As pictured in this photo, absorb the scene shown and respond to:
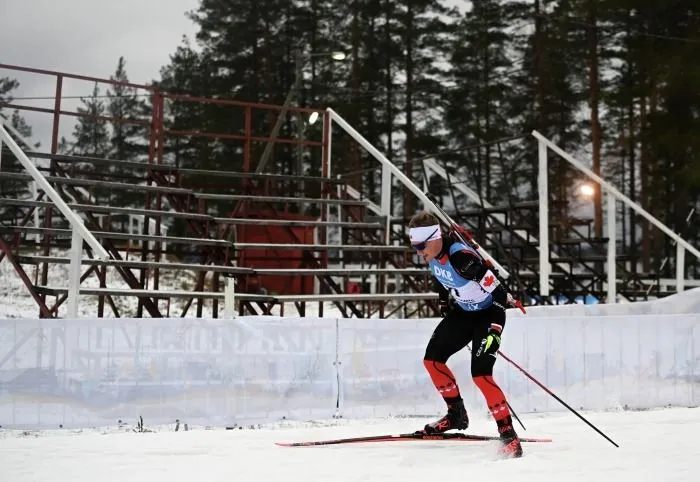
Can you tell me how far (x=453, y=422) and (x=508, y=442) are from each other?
0.76 meters

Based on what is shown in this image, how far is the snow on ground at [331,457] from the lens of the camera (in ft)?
17.4

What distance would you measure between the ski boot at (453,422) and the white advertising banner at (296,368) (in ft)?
6.53

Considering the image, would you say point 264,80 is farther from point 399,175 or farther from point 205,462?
point 205,462

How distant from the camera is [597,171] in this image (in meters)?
28.2

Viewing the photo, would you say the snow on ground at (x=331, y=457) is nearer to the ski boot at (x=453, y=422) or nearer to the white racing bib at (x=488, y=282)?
the ski boot at (x=453, y=422)

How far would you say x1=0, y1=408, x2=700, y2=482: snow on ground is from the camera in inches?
209

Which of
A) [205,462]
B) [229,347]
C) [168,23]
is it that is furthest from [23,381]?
[168,23]

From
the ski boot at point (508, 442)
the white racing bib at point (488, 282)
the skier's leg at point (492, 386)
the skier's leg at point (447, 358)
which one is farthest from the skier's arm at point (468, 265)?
the ski boot at point (508, 442)

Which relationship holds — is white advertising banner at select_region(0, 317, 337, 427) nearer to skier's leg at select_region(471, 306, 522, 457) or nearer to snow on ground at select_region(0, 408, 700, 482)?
snow on ground at select_region(0, 408, 700, 482)

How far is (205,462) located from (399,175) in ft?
29.3

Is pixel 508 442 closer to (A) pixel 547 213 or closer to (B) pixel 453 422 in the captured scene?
(B) pixel 453 422

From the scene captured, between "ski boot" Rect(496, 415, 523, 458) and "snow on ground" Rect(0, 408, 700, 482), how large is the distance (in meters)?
0.10

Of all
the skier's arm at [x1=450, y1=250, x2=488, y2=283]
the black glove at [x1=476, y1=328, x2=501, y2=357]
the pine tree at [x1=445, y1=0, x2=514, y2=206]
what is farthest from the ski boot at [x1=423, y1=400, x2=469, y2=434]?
the pine tree at [x1=445, y1=0, x2=514, y2=206]

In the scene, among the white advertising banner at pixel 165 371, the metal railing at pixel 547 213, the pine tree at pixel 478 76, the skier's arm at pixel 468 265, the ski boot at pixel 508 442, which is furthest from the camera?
the pine tree at pixel 478 76
